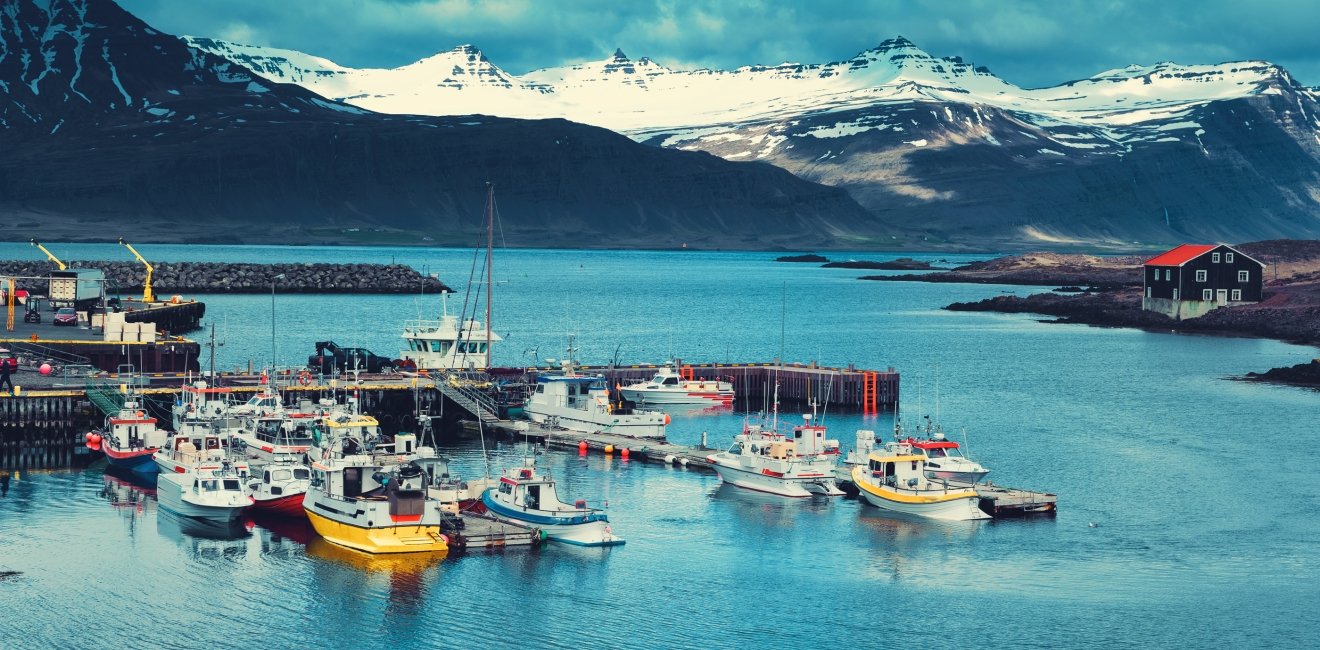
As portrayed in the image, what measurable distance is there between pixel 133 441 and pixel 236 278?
127590mm

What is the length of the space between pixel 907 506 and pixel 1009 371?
5225 cm

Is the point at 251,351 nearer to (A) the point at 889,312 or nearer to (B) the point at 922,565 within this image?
(B) the point at 922,565

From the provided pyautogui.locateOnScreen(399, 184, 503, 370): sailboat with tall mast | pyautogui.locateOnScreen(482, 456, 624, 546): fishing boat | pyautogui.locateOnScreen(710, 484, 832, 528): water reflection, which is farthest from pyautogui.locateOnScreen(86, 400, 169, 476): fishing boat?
pyautogui.locateOnScreen(399, 184, 503, 370): sailboat with tall mast

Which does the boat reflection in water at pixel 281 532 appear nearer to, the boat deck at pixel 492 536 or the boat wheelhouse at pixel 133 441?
the boat deck at pixel 492 536

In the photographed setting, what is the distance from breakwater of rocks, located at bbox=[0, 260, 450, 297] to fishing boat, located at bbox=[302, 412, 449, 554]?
388ft

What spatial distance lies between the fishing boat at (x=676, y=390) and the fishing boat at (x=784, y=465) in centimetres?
2355

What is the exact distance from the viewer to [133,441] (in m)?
62.8

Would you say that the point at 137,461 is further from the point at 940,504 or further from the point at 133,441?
the point at 940,504

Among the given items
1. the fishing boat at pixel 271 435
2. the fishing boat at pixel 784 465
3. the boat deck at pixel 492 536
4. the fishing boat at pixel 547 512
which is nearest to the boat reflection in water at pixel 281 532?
the fishing boat at pixel 271 435

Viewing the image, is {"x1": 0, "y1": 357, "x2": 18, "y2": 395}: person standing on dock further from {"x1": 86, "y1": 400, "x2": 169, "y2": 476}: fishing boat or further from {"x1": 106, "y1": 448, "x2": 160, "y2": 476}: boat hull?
{"x1": 106, "y1": 448, "x2": 160, "y2": 476}: boat hull

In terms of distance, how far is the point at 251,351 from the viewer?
10650 centimetres

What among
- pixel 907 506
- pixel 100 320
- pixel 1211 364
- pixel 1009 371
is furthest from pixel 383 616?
pixel 1211 364

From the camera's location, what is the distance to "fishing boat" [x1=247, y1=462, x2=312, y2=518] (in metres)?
53.9

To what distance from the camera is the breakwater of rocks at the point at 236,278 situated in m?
176
